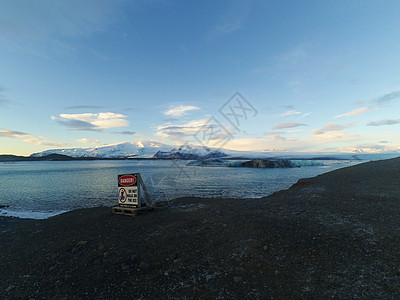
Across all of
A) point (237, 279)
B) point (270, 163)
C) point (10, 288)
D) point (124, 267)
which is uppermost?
point (270, 163)

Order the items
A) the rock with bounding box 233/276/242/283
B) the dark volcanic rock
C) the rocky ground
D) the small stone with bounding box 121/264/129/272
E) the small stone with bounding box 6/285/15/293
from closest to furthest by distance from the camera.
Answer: the rocky ground
the rock with bounding box 233/276/242/283
the small stone with bounding box 6/285/15/293
the small stone with bounding box 121/264/129/272
the dark volcanic rock

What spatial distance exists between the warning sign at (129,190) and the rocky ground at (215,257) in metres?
1.90

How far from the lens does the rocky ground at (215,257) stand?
14.8 ft

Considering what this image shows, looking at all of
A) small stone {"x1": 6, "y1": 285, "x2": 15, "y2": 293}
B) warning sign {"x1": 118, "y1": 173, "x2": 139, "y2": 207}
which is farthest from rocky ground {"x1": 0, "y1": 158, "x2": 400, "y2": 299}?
warning sign {"x1": 118, "y1": 173, "x2": 139, "y2": 207}

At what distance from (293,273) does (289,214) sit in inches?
209

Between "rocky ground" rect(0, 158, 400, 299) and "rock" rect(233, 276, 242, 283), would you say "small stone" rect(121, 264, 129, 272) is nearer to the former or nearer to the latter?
"rocky ground" rect(0, 158, 400, 299)

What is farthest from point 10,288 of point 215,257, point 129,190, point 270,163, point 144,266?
point 270,163

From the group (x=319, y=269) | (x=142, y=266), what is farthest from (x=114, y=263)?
(x=319, y=269)

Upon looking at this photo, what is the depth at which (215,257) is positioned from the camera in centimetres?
590

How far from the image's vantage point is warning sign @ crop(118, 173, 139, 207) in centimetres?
1170

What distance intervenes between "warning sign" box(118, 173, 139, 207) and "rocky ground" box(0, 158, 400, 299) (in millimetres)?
1899

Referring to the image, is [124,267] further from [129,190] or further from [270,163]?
[270,163]

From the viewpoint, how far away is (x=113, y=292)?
15.4 ft

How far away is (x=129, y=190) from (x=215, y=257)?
7643mm
